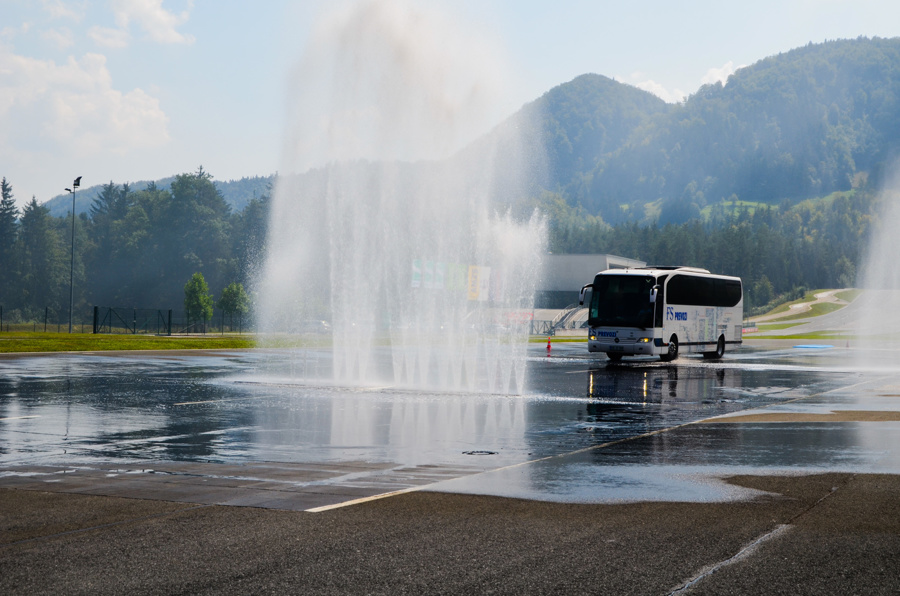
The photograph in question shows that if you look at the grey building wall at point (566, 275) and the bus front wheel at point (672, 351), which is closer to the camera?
the bus front wheel at point (672, 351)

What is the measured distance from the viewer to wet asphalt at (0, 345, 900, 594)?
6.13 m

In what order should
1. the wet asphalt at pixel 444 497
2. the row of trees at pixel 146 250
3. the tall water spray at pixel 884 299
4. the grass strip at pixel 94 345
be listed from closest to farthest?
the wet asphalt at pixel 444 497 → the grass strip at pixel 94 345 → the tall water spray at pixel 884 299 → the row of trees at pixel 146 250

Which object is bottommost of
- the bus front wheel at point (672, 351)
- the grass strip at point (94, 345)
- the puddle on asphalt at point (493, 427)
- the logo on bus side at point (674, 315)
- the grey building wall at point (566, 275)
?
the puddle on asphalt at point (493, 427)

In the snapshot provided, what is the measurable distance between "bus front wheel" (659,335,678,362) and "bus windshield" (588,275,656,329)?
2072 millimetres

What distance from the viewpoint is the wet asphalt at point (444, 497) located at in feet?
20.1

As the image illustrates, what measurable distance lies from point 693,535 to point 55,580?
4840 millimetres

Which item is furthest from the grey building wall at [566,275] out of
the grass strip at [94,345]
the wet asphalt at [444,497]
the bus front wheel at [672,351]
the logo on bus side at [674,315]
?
the wet asphalt at [444,497]

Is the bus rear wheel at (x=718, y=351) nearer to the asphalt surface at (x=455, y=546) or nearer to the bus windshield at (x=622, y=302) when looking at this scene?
the bus windshield at (x=622, y=302)

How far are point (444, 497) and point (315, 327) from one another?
278 feet

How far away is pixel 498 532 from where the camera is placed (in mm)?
7336

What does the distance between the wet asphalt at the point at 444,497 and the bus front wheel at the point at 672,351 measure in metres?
18.6

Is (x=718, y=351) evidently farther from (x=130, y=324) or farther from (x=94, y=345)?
(x=130, y=324)

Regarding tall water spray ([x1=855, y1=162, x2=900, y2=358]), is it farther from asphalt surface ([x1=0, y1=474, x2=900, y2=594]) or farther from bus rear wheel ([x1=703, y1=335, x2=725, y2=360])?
asphalt surface ([x1=0, y1=474, x2=900, y2=594])

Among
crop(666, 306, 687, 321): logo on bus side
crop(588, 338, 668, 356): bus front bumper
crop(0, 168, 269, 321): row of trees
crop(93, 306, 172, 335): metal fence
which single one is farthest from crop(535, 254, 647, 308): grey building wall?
crop(588, 338, 668, 356): bus front bumper
